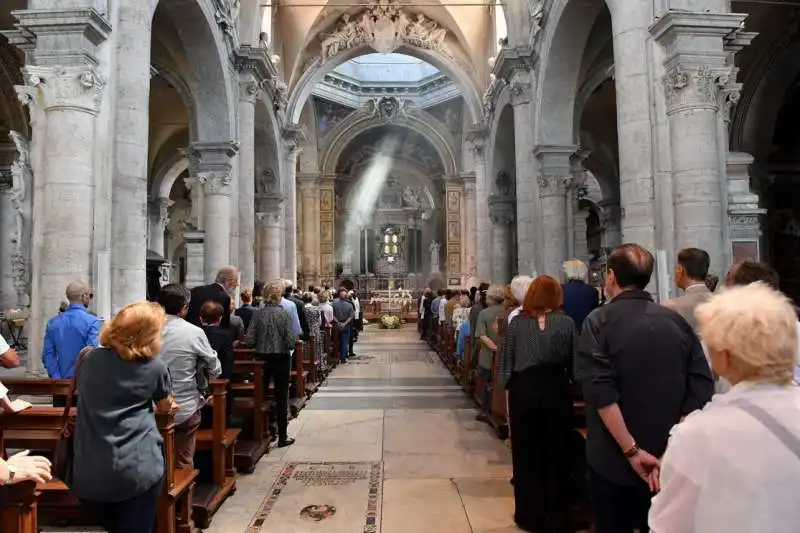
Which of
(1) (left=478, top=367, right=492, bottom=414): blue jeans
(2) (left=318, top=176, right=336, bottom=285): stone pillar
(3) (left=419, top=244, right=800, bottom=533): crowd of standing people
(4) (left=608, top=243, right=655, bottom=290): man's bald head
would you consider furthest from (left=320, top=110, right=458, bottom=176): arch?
(4) (left=608, top=243, right=655, bottom=290): man's bald head

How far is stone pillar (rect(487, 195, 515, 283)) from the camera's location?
18.2 metres

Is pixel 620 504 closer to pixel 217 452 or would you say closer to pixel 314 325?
pixel 217 452

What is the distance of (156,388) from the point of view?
2615mm

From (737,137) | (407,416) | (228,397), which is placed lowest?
(407,416)

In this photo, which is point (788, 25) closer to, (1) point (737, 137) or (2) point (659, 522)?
(1) point (737, 137)

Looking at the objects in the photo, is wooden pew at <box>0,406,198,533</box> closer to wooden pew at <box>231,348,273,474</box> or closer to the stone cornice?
wooden pew at <box>231,348,273,474</box>

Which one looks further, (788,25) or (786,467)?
(788,25)

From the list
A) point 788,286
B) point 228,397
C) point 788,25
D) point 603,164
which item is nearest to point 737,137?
point 788,25

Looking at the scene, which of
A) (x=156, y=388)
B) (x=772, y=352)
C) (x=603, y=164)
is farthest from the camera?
(x=603, y=164)

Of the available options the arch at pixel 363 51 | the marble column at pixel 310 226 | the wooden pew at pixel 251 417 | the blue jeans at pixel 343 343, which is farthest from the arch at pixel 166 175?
the wooden pew at pixel 251 417

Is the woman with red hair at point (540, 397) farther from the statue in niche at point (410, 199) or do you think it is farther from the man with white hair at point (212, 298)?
the statue in niche at point (410, 199)

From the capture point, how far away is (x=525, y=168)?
12.9 m

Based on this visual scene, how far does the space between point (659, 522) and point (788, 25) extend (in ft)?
46.0

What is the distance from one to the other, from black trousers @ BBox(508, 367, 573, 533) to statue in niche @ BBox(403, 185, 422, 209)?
2797 centimetres
